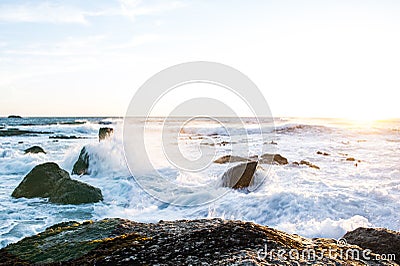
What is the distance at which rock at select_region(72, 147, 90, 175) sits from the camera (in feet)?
56.9

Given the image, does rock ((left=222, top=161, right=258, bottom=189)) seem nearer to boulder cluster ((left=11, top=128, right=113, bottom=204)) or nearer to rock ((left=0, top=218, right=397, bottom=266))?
boulder cluster ((left=11, top=128, right=113, bottom=204))

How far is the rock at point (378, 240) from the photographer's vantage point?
4.11 metres

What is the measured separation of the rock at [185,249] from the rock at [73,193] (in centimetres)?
705

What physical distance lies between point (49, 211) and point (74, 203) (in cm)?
88

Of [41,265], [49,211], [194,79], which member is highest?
[194,79]

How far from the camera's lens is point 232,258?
2.81 meters

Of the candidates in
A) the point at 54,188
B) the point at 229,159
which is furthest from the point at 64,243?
the point at 229,159

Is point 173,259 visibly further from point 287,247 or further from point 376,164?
point 376,164

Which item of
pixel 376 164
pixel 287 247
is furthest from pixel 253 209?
pixel 376 164

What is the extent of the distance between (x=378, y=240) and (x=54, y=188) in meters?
10.6

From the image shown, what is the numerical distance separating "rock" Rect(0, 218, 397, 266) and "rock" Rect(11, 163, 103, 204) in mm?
7149

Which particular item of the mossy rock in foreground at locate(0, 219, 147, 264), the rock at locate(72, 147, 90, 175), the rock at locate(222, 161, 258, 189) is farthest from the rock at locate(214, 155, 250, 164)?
the mossy rock in foreground at locate(0, 219, 147, 264)

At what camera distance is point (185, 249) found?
10.3 ft

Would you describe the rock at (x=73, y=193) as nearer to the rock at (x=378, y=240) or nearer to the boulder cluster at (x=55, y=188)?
the boulder cluster at (x=55, y=188)
